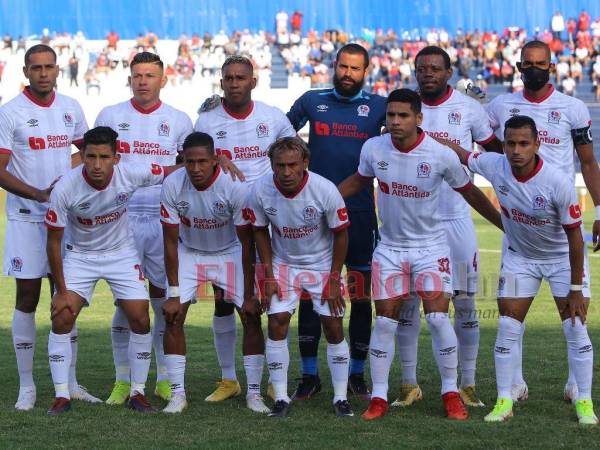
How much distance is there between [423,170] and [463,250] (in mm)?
878

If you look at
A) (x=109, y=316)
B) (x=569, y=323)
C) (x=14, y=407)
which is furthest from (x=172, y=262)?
(x=109, y=316)

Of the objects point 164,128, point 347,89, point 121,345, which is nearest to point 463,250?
point 347,89

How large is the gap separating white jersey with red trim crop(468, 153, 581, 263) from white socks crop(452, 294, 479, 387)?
0.72m

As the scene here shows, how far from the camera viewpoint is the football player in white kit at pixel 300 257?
7.16m

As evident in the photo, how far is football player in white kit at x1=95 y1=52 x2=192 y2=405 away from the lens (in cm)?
779

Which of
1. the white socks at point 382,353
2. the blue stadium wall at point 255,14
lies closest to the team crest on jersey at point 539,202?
the white socks at point 382,353

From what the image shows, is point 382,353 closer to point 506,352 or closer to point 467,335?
point 506,352

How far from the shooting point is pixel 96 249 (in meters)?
7.42

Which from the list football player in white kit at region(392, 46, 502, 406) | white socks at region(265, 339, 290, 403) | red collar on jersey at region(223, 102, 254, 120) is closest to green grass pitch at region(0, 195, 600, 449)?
white socks at region(265, 339, 290, 403)

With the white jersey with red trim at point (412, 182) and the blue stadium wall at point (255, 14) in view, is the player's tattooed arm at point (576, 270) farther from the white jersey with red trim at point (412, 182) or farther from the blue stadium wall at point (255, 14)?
the blue stadium wall at point (255, 14)

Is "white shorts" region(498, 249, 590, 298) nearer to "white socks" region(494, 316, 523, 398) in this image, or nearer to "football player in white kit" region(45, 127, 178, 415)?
"white socks" region(494, 316, 523, 398)

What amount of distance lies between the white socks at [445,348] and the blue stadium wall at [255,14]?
1333 inches

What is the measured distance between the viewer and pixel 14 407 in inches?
291

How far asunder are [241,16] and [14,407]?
34.4m
